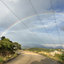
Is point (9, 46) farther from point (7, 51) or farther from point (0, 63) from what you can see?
point (0, 63)

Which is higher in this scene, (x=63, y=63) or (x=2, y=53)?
(x=2, y=53)

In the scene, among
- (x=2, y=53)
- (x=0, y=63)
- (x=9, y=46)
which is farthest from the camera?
(x=9, y=46)

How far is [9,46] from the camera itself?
29.8 metres

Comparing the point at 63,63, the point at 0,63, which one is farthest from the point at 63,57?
the point at 0,63

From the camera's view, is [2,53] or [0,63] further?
[2,53]

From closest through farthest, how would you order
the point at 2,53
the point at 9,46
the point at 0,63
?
the point at 0,63 → the point at 2,53 → the point at 9,46

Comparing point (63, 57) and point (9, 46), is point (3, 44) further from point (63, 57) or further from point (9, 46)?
point (63, 57)

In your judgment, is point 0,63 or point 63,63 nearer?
point 0,63

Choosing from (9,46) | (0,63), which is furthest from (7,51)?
(0,63)

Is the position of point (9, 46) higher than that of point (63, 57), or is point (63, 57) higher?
point (9, 46)

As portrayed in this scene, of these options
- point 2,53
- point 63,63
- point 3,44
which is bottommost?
point 63,63

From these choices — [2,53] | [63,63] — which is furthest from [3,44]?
[63,63]

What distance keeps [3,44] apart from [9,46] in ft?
7.30

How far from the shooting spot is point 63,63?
27766 millimetres
